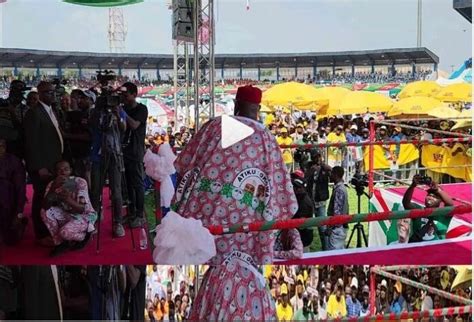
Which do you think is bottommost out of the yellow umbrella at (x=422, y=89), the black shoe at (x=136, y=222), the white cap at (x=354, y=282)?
the white cap at (x=354, y=282)

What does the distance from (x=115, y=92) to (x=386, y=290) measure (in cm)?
254

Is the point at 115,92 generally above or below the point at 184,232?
above

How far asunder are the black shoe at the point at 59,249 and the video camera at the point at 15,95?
1462 millimetres

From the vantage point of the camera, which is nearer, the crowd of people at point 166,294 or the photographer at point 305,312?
the crowd of people at point 166,294

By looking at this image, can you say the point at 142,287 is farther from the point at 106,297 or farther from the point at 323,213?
the point at 323,213

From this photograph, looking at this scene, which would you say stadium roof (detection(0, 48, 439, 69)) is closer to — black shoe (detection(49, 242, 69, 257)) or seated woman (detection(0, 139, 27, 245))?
seated woman (detection(0, 139, 27, 245))

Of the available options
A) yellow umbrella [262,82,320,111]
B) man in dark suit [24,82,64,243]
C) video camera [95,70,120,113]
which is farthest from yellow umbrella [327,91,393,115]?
man in dark suit [24,82,64,243]

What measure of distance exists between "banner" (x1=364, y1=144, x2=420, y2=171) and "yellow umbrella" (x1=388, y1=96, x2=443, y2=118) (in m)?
3.32

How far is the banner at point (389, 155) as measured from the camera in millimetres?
10133

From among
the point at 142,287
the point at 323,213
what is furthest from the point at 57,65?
the point at 142,287

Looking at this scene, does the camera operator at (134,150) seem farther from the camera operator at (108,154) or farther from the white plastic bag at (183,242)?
the white plastic bag at (183,242)

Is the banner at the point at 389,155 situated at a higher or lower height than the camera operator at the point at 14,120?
lower

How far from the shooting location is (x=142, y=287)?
320 centimetres

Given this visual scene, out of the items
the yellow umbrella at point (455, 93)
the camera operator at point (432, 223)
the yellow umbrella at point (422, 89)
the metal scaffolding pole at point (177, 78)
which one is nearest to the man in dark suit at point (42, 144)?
the camera operator at point (432, 223)
